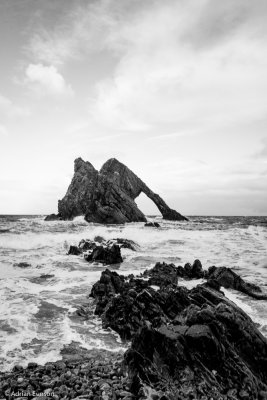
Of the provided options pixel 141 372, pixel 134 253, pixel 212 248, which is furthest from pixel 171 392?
pixel 212 248

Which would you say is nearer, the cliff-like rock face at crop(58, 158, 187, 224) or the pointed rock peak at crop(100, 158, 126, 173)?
the cliff-like rock face at crop(58, 158, 187, 224)

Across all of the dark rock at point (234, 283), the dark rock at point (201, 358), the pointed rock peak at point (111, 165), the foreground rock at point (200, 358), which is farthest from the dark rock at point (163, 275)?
the pointed rock peak at point (111, 165)

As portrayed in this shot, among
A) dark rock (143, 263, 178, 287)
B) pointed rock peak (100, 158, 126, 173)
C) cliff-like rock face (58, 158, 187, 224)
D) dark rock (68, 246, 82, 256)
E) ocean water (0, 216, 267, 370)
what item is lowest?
ocean water (0, 216, 267, 370)

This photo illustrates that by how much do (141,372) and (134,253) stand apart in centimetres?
1661

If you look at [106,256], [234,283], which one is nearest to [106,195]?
[106,256]

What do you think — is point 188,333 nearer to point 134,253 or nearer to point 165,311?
point 165,311

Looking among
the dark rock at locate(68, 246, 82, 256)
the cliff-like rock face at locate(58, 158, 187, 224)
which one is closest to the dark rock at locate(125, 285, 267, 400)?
the dark rock at locate(68, 246, 82, 256)

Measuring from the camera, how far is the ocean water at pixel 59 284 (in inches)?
277

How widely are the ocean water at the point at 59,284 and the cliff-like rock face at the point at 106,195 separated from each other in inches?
1234

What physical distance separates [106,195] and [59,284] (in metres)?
48.4

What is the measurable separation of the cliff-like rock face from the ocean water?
3134 centimetres

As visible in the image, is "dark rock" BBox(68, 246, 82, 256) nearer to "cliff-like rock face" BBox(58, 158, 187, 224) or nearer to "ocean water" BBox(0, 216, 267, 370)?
"ocean water" BBox(0, 216, 267, 370)

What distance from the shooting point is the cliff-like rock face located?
59.2m

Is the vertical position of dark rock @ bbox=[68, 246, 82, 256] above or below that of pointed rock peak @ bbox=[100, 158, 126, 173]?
below
